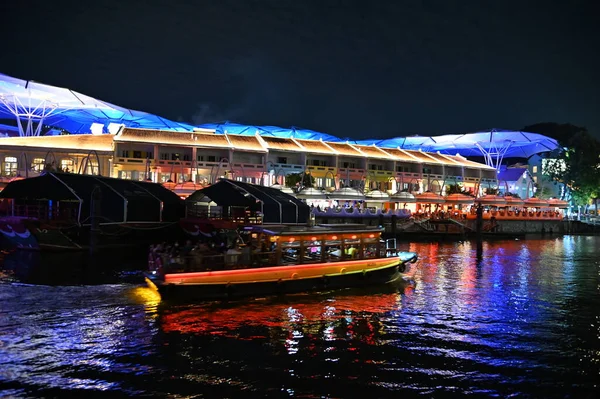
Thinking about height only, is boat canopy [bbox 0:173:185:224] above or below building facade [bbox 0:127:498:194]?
below

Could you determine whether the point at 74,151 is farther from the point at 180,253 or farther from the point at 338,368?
the point at 338,368

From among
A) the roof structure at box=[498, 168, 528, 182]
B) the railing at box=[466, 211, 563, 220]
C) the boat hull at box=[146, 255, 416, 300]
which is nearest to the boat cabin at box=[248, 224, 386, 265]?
the boat hull at box=[146, 255, 416, 300]

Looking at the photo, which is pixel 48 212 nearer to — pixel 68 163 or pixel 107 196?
pixel 107 196

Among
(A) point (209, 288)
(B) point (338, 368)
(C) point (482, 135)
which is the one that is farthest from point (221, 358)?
(C) point (482, 135)

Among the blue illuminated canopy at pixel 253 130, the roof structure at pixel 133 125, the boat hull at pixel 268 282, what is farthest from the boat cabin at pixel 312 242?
the blue illuminated canopy at pixel 253 130

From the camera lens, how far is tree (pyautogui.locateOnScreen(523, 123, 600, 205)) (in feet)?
274

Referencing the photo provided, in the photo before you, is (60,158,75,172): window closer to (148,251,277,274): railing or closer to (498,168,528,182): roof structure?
(148,251,277,274): railing

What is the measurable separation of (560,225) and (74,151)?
2619 inches

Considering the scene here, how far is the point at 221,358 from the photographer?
13531 mm

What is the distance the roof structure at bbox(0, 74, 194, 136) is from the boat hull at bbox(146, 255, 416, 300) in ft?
167

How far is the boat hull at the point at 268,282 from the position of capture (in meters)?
19.3

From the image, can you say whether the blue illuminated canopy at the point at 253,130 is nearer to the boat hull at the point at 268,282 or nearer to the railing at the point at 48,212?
the railing at the point at 48,212

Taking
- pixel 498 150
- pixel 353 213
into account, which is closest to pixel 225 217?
pixel 353 213

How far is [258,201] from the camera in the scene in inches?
1587
